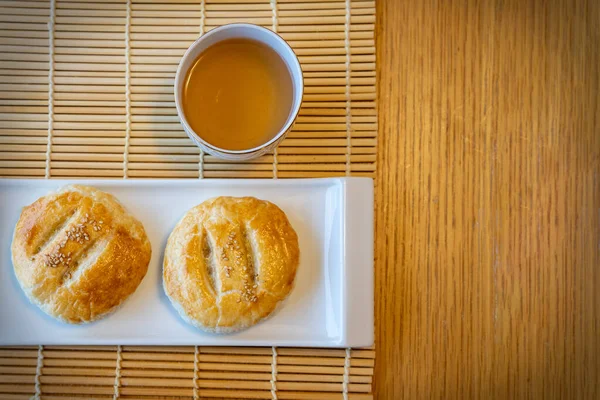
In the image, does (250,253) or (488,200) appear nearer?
(250,253)

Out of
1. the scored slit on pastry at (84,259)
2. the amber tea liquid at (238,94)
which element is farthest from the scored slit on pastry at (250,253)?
the scored slit on pastry at (84,259)

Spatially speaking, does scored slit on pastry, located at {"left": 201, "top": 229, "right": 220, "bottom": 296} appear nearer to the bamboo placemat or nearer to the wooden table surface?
the bamboo placemat

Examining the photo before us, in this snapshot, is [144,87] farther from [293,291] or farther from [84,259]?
[293,291]

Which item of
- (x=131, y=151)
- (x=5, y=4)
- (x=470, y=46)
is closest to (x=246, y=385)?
(x=131, y=151)

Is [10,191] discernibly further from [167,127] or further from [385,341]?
[385,341]

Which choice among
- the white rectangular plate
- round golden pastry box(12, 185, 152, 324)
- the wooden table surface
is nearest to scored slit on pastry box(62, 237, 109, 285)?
round golden pastry box(12, 185, 152, 324)

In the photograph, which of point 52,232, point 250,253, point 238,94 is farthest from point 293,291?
point 52,232
